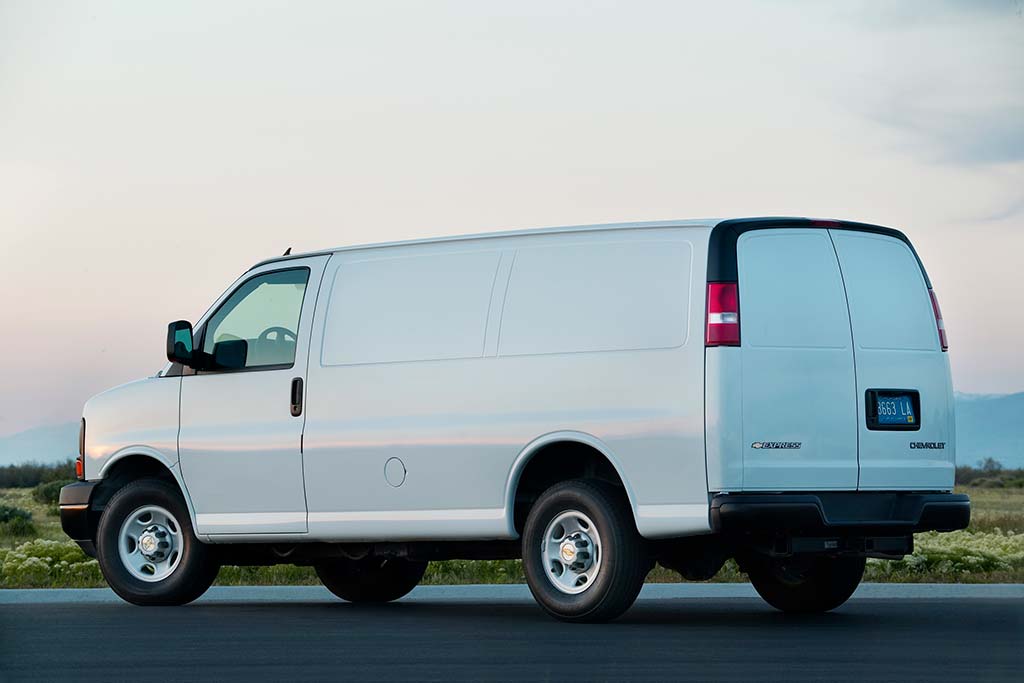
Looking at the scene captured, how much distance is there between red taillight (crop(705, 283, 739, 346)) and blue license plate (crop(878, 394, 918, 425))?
1141 mm

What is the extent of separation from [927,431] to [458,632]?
311cm

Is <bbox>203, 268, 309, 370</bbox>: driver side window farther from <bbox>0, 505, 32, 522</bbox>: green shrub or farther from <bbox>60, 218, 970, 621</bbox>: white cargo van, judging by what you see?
<bbox>0, 505, 32, 522</bbox>: green shrub

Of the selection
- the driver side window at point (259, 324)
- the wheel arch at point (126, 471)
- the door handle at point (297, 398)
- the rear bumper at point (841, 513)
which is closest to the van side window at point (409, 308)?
the door handle at point (297, 398)

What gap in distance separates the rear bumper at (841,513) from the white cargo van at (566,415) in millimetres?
17

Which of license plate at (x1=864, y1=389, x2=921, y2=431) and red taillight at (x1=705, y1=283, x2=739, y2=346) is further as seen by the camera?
license plate at (x1=864, y1=389, x2=921, y2=431)

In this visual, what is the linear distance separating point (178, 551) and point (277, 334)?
1.74 m

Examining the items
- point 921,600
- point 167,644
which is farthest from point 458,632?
point 921,600

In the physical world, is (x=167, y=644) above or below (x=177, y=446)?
below

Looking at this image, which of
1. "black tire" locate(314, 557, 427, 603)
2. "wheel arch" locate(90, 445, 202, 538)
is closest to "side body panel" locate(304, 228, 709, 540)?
"wheel arch" locate(90, 445, 202, 538)

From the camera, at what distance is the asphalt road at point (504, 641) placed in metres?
8.67

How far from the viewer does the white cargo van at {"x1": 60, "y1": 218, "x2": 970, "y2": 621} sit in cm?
1061

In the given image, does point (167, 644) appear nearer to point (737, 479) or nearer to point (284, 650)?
point (284, 650)

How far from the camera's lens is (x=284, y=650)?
9805 millimetres

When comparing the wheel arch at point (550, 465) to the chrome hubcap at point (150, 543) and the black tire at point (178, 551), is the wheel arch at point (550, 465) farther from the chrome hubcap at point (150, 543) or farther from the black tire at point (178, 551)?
the chrome hubcap at point (150, 543)
